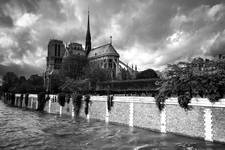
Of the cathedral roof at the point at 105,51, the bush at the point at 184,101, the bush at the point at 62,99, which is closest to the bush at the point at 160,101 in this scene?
the bush at the point at 184,101

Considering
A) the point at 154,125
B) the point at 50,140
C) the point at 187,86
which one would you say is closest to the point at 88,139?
the point at 50,140

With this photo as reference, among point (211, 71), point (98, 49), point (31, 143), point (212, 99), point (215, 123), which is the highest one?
point (98, 49)

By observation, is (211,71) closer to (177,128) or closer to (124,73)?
(177,128)

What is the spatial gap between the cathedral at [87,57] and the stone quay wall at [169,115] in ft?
134

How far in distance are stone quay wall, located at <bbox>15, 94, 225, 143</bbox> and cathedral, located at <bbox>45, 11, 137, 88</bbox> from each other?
40816 millimetres

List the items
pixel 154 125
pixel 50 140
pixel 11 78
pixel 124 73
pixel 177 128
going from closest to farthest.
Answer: pixel 50 140 → pixel 177 128 → pixel 154 125 → pixel 124 73 → pixel 11 78

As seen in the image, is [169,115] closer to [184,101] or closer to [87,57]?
[184,101]

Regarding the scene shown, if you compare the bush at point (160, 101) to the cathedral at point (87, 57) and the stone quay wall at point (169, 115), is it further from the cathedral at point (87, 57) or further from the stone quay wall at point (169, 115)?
the cathedral at point (87, 57)

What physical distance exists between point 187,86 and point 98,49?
72.3 m

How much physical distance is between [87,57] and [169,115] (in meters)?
71.9

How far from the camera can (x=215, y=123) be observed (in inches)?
569

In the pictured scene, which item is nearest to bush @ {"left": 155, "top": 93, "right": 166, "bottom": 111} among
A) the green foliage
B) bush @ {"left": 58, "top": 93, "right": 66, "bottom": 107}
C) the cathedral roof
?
the green foliage

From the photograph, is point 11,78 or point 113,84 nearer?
point 113,84

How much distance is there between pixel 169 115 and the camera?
17750 millimetres
